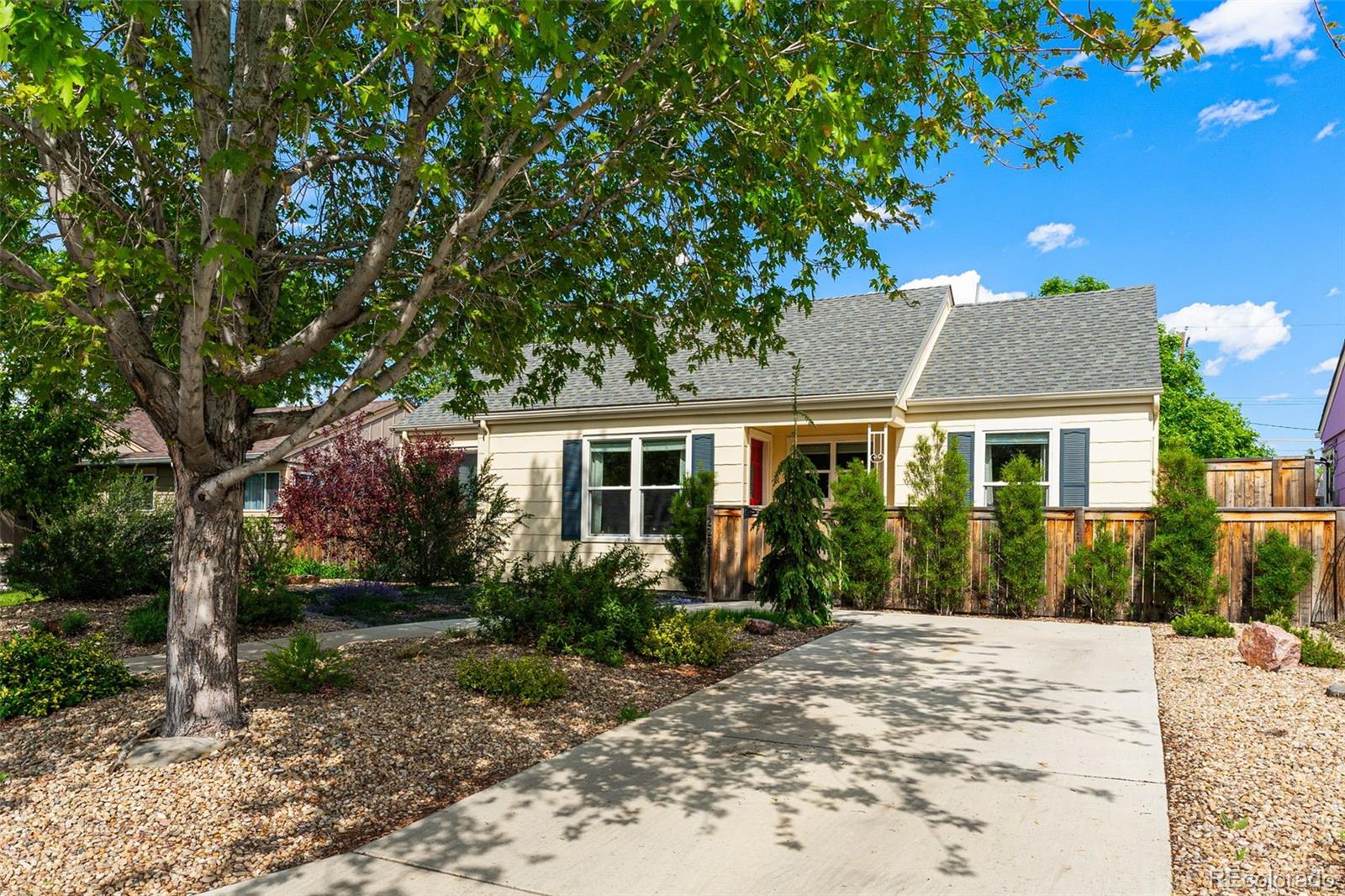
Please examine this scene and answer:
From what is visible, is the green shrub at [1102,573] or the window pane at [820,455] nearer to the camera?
the green shrub at [1102,573]

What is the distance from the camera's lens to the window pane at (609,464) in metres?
15.6

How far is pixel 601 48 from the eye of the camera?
4.28 m

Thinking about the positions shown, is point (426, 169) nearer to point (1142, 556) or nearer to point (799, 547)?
point (799, 547)

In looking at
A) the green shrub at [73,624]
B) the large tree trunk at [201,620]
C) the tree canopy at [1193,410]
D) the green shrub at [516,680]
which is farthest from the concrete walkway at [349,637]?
the tree canopy at [1193,410]

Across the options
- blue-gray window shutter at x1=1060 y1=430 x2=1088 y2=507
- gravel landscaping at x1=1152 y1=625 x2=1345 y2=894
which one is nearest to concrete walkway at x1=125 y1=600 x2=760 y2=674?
gravel landscaping at x1=1152 y1=625 x2=1345 y2=894

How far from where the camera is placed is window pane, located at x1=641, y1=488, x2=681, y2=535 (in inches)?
592

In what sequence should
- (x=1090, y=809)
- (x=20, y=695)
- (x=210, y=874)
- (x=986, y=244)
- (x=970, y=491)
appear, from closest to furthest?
1. (x=210, y=874)
2. (x=1090, y=809)
3. (x=20, y=695)
4. (x=970, y=491)
5. (x=986, y=244)

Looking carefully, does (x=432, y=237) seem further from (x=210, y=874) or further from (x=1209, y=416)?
(x=1209, y=416)

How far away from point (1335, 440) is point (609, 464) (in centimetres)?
1635

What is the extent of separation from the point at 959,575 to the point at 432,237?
8.19m

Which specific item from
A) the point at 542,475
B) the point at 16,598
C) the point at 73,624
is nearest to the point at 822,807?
the point at 73,624

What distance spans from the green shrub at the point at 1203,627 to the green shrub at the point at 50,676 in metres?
10.2

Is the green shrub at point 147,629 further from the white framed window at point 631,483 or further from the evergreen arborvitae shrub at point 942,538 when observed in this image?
the evergreen arborvitae shrub at point 942,538

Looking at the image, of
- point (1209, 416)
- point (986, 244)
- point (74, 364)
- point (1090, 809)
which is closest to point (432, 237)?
point (74, 364)
